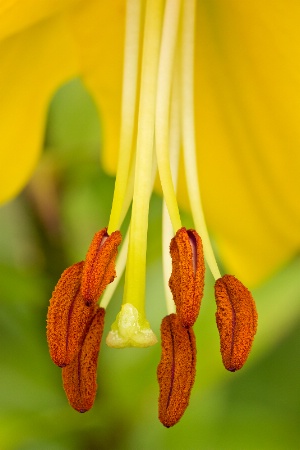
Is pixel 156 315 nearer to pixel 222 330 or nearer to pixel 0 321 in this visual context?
pixel 0 321

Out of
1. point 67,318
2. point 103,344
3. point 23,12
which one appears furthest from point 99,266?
point 103,344

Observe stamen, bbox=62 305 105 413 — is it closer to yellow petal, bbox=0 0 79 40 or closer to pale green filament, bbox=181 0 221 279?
pale green filament, bbox=181 0 221 279

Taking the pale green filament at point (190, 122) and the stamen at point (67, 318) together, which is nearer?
the stamen at point (67, 318)

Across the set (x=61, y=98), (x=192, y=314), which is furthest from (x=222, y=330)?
(x=61, y=98)

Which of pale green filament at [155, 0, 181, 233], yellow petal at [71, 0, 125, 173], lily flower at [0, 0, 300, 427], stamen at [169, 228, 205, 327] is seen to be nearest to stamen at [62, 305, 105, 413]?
lily flower at [0, 0, 300, 427]

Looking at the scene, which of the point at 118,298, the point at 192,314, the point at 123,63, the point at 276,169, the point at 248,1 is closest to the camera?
the point at 192,314

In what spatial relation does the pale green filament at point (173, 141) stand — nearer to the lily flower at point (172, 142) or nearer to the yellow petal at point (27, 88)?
the lily flower at point (172, 142)

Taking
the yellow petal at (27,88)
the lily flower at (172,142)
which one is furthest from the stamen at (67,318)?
the yellow petal at (27,88)
